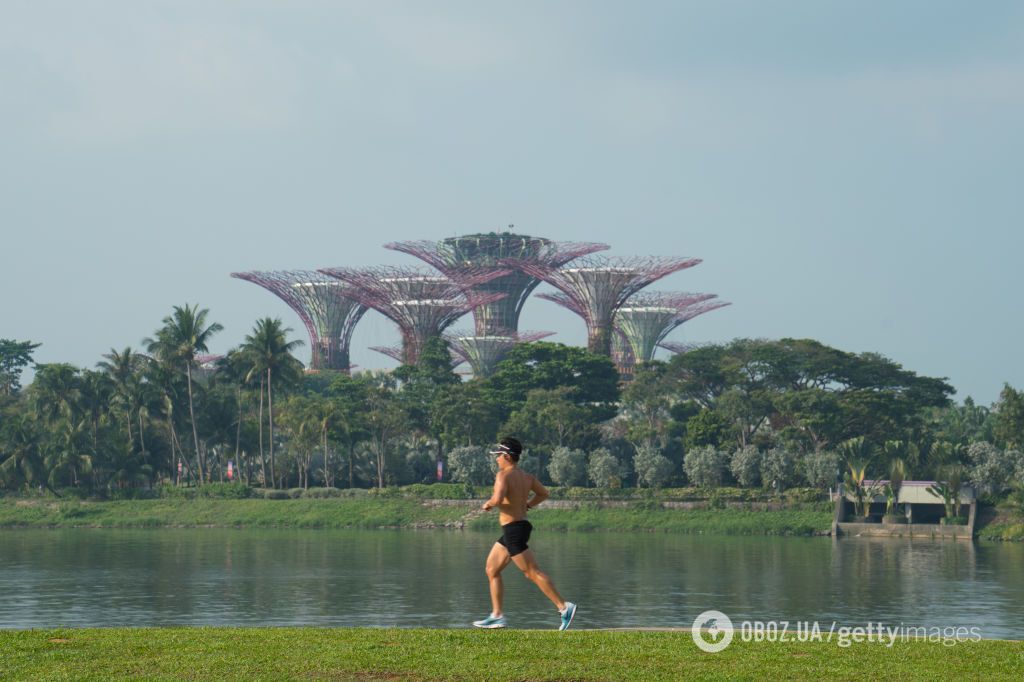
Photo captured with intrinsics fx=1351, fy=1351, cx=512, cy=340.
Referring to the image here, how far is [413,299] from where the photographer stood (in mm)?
122625

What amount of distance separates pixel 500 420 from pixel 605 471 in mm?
10734

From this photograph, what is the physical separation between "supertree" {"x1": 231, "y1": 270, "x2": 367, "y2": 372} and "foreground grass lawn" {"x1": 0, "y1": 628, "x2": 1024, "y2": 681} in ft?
378

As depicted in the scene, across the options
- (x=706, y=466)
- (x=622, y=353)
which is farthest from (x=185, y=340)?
(x=622, y=353)

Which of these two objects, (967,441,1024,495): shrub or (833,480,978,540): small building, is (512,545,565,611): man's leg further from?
(967,441,1024,495): shrub

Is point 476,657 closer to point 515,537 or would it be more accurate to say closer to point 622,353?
point 515,537

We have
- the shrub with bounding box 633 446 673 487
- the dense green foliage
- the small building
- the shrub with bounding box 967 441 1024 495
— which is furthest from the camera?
the shrub with bounding box 633 446 673 487

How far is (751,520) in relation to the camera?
7100cm

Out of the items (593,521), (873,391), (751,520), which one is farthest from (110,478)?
(873,391)

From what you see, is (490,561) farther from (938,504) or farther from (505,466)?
(938,504)

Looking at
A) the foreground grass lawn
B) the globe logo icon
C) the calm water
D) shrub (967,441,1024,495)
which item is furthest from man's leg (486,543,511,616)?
shrub (967,441,1024,495)

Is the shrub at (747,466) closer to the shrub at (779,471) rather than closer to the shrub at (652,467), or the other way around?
the shrub at (779,471)

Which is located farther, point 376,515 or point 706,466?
point 376,515

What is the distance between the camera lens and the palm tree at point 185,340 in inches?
3361

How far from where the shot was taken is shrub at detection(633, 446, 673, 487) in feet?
255
